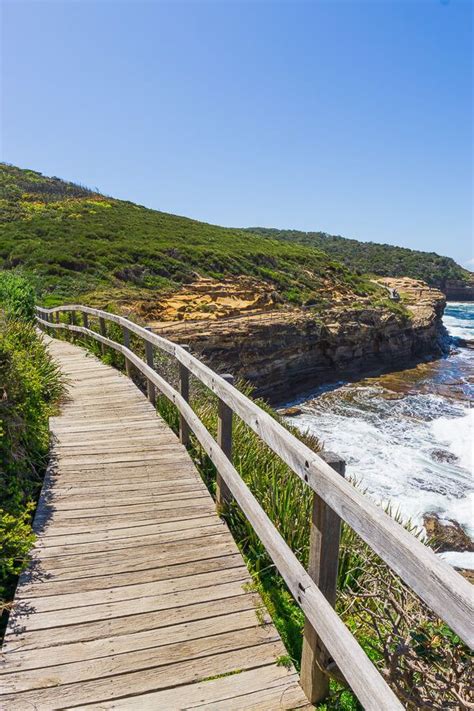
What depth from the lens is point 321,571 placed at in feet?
6.87

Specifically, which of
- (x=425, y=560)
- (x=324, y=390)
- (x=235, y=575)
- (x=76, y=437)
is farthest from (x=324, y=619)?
(x=324, y=390)

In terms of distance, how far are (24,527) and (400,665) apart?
97.5 inches

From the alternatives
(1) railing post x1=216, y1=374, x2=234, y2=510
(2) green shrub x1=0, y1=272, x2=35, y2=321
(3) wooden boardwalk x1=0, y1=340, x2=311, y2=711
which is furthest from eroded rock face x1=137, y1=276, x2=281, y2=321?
(1) railing post x1=216, y1=374, x2=234, y2=510

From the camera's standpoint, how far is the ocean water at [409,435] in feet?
40.2

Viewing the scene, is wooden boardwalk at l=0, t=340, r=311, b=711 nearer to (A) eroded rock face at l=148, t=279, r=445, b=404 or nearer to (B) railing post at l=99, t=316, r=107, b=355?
(B) railing post at l=99, t=316, r=107, b=355

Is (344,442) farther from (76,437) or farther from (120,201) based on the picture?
(120,201)

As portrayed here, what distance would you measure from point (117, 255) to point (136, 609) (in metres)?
27.0

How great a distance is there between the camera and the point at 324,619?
1.93m

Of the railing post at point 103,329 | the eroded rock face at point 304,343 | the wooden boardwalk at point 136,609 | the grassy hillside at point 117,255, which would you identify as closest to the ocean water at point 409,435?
the eroded rock face at point 304,343

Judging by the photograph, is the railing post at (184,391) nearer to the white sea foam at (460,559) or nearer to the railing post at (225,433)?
the railing post at (225,433)

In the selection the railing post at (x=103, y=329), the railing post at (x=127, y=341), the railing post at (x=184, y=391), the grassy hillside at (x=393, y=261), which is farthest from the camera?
the grassy hillside at (x=393, y=261)

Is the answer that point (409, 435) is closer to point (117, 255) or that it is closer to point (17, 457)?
point (17, 457)

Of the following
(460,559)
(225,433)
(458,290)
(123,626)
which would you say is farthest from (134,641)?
(458,290)

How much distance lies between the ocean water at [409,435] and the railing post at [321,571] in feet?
16.2
